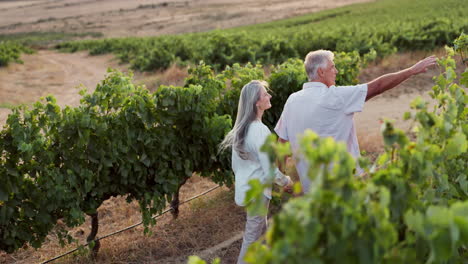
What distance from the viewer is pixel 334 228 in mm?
1848

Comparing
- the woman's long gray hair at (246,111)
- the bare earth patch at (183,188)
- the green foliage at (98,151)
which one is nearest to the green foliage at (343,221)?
the woman's long gray hair at (246,111)

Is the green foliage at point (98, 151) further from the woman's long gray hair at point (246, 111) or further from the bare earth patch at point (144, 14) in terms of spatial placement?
the bare earth patch at point (144, 14)

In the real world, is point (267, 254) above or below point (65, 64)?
above

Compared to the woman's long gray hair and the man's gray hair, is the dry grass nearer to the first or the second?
the woman's long gray hair

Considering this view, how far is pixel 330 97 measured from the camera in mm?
4195

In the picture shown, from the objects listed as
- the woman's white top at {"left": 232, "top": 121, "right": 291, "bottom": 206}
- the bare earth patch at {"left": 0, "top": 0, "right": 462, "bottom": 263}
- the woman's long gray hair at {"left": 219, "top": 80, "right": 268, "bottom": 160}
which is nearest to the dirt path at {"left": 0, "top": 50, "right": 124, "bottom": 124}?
the bare earth patch at {"left": 0, "top": 0, "right": 462, "bottom": 263}

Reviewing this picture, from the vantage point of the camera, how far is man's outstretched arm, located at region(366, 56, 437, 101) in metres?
4.18

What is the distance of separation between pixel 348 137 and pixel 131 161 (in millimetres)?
2609

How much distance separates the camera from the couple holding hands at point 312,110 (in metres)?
4.18

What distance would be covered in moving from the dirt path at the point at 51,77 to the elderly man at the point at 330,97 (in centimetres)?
1032

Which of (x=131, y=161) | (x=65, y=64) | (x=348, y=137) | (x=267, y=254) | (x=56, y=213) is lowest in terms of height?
(x=65, y=64)

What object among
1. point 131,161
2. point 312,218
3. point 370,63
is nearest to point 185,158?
point 131,161

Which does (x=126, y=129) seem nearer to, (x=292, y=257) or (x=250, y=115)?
(x=250, y=115)

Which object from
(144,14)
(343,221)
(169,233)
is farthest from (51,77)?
(144,14)
